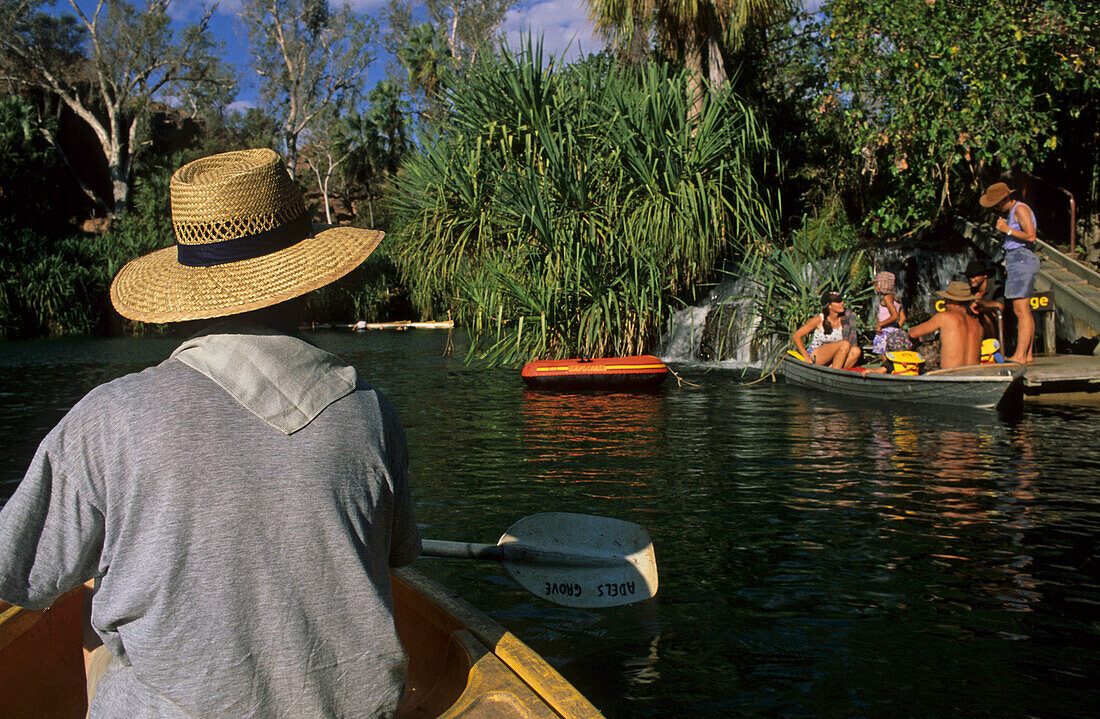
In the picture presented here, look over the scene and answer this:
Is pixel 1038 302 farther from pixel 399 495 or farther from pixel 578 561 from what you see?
pixel 399 495

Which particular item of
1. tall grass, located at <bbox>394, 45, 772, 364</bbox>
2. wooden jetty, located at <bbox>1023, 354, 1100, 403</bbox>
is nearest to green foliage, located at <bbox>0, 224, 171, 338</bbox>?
tall grass, located at <bbox>394, 45, 772, 364</bbox>

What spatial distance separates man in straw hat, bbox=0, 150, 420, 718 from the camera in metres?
1.61

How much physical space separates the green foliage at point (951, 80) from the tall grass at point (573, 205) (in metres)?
1.89

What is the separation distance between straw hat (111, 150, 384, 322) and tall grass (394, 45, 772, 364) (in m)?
10.4

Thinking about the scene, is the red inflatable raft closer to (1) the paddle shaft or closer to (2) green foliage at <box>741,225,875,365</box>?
(2) green foliage at <box>741,225,875,365</box>

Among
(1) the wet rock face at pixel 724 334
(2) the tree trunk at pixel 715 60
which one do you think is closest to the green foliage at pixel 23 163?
(2) the tree trunk at pixel 715 60

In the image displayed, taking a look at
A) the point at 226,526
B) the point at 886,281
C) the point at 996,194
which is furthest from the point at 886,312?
the point at 226,526

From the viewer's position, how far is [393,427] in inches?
73.6

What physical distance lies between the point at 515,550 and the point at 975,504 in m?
3.71

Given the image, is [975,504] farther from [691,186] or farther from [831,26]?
[831,26]

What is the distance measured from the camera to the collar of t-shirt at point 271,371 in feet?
5.47

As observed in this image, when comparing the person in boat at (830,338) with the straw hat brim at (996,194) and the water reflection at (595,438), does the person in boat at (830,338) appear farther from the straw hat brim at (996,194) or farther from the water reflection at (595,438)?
the water reflection at (595,438)

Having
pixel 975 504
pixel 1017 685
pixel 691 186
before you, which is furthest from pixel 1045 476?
pixel 691 186

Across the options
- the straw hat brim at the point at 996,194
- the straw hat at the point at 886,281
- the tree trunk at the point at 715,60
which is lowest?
the straw hat at the point at 886,281
